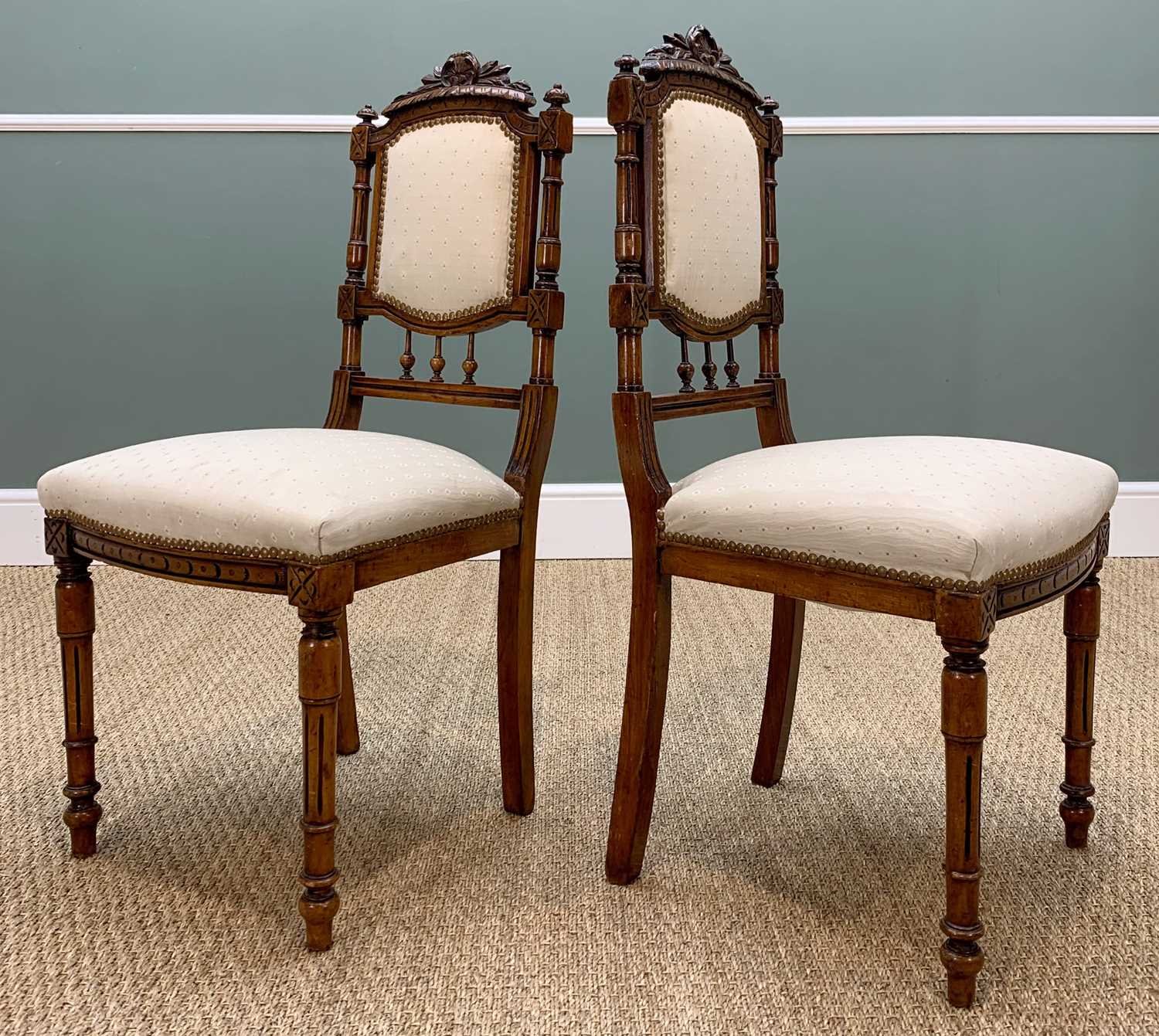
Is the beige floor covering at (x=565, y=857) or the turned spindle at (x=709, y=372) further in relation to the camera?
the turned spindle at (x=709, y=372)

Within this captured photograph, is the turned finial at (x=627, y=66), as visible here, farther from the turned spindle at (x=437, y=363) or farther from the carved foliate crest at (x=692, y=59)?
the turned spindle at (x=437, y=363)

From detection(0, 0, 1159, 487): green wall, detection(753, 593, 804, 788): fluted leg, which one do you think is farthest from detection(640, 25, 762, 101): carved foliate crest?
detection(0, 0, 1159, 487): green wall

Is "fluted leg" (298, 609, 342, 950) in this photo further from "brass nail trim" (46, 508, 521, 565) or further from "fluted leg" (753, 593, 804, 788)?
"fluted leg" (753, 593, 804, 788)

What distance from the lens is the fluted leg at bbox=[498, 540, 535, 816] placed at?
1443 millimetres

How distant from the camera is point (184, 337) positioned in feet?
9.25

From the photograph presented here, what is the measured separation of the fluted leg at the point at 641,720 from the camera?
127cm

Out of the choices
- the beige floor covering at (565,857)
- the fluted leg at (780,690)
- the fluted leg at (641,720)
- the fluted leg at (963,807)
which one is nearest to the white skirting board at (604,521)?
the beige floor covering at (565,857)

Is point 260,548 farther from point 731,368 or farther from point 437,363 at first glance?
point 731,368

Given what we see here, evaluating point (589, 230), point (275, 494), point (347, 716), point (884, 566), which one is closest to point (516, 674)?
point (347, 716)

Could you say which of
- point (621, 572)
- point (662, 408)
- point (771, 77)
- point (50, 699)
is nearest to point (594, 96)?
point (771, 77)

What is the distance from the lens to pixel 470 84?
154 cm

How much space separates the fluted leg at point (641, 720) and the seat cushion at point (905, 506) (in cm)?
9

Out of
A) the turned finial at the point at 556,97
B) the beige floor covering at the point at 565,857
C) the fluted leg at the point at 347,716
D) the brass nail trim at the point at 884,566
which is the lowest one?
the beige floor covering at the point at 565,857

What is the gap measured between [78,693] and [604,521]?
1.70 metres
